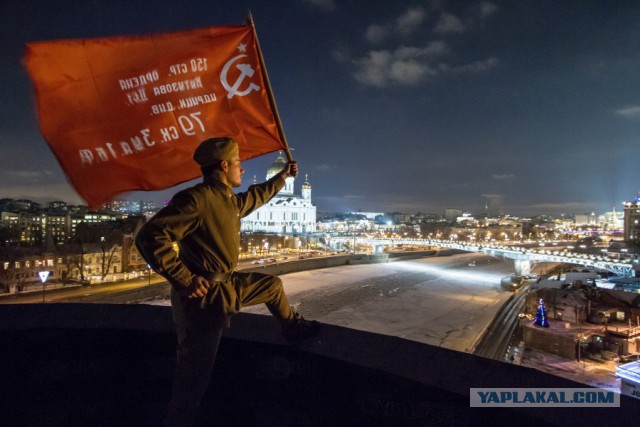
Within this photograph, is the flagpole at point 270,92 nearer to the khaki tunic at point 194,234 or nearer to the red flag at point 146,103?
the red flag at point 146,103

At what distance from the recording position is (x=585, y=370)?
14.2 m

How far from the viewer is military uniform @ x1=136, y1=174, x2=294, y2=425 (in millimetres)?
1569

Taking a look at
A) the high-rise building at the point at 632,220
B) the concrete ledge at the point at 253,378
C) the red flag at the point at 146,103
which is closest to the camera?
the concrete ledge at the point at 253,378

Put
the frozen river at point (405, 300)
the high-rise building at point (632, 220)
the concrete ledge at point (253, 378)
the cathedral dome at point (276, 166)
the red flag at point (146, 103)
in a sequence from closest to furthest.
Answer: the concrete ledge at point (253, 378) → the red flag at point (146, 103) → the frozen river at point (405, 300) → the high-rise building at point (632, 220) → the cathedral dome at point (276, 166)

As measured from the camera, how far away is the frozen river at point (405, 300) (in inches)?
704

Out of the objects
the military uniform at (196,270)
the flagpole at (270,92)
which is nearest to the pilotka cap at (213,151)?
the military uniform at (196,270)

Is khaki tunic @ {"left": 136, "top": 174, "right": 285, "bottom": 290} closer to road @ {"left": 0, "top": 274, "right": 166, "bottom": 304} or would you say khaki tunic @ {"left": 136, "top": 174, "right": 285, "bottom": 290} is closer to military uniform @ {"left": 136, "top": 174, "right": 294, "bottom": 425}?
military uniform @ {"left": 136, "top": 174, "right": 294, "bottom": 425}

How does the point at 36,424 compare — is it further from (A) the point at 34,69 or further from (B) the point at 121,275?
(B) the point at 121,275

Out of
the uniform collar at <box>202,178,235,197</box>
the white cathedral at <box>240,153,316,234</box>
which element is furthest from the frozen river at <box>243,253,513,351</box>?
the white cathedral at <box>240,153,316,234</box>

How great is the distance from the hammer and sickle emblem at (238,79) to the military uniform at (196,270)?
1.52 metres

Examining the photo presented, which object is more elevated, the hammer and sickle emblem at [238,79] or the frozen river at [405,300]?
the hammer and sickle emblem at [238,79]

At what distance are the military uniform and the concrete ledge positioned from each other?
1.20 feet

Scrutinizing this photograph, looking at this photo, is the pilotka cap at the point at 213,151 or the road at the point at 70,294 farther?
the road at the point at 70,294

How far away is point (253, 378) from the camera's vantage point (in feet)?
6.86
